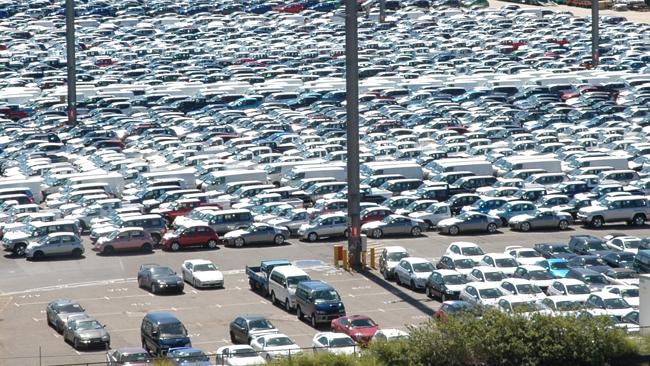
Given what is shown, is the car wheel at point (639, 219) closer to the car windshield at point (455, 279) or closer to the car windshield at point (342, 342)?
the car windshield at point (455, 279)

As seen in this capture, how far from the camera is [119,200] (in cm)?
5559

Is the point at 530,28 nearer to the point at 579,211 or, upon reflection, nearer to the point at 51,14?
the point at 51,14

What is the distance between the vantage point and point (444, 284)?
136 feet

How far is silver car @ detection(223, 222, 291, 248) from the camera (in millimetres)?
50469

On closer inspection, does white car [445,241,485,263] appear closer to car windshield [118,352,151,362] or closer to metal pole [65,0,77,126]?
car windshield [118,352,151,362]

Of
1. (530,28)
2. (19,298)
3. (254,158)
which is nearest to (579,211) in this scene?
(254,158)

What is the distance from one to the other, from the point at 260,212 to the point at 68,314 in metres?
15.7

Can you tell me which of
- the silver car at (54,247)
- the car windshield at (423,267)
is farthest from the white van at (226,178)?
the car windshield at (423,267)

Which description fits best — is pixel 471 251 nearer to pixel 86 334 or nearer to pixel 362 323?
pixel 362 323

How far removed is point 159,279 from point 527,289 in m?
10.7

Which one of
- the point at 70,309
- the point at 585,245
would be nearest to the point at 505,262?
the point at 585,245

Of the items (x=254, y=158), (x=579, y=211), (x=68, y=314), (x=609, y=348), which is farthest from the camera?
(x=254, y=158)

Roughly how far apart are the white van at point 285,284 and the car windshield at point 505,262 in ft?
18.5

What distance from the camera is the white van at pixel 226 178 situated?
2333 inches
